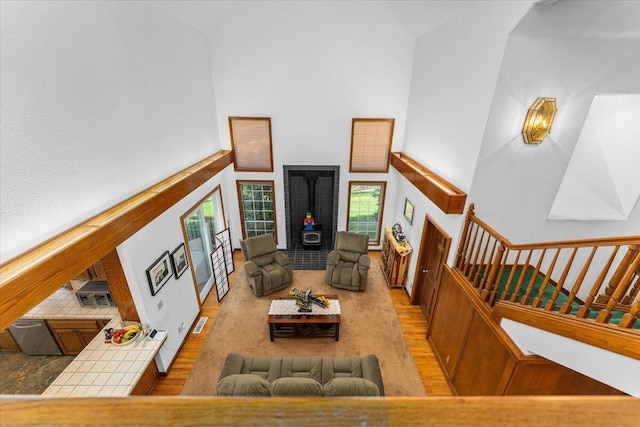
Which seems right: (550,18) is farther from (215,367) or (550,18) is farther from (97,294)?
(97,294)

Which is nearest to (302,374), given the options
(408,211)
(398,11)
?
(408,211)

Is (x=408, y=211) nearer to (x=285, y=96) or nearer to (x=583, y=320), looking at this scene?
(x=285, y=96)

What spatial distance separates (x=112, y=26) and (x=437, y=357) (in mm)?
6229

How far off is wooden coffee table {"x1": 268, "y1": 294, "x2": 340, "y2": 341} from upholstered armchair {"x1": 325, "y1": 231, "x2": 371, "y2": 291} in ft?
3.40

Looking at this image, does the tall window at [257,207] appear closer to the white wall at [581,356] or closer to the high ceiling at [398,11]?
the high ceiling at [398,11]

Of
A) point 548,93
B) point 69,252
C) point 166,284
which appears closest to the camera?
point 69,252

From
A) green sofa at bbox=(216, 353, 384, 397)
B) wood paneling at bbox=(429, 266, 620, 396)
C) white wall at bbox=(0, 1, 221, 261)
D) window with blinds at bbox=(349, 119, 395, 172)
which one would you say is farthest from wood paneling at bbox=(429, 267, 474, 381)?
white wall at bbox=(0, 1, 221, 261)

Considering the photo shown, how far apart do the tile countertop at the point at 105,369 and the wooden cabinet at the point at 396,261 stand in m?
4.30

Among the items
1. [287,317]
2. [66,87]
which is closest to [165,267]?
[287,317]

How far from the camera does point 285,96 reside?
19.6 feet

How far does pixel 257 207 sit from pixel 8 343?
476 cm

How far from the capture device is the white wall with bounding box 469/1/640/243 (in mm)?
2785

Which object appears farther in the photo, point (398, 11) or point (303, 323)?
point (398, 11)

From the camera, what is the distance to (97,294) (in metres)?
3.73
